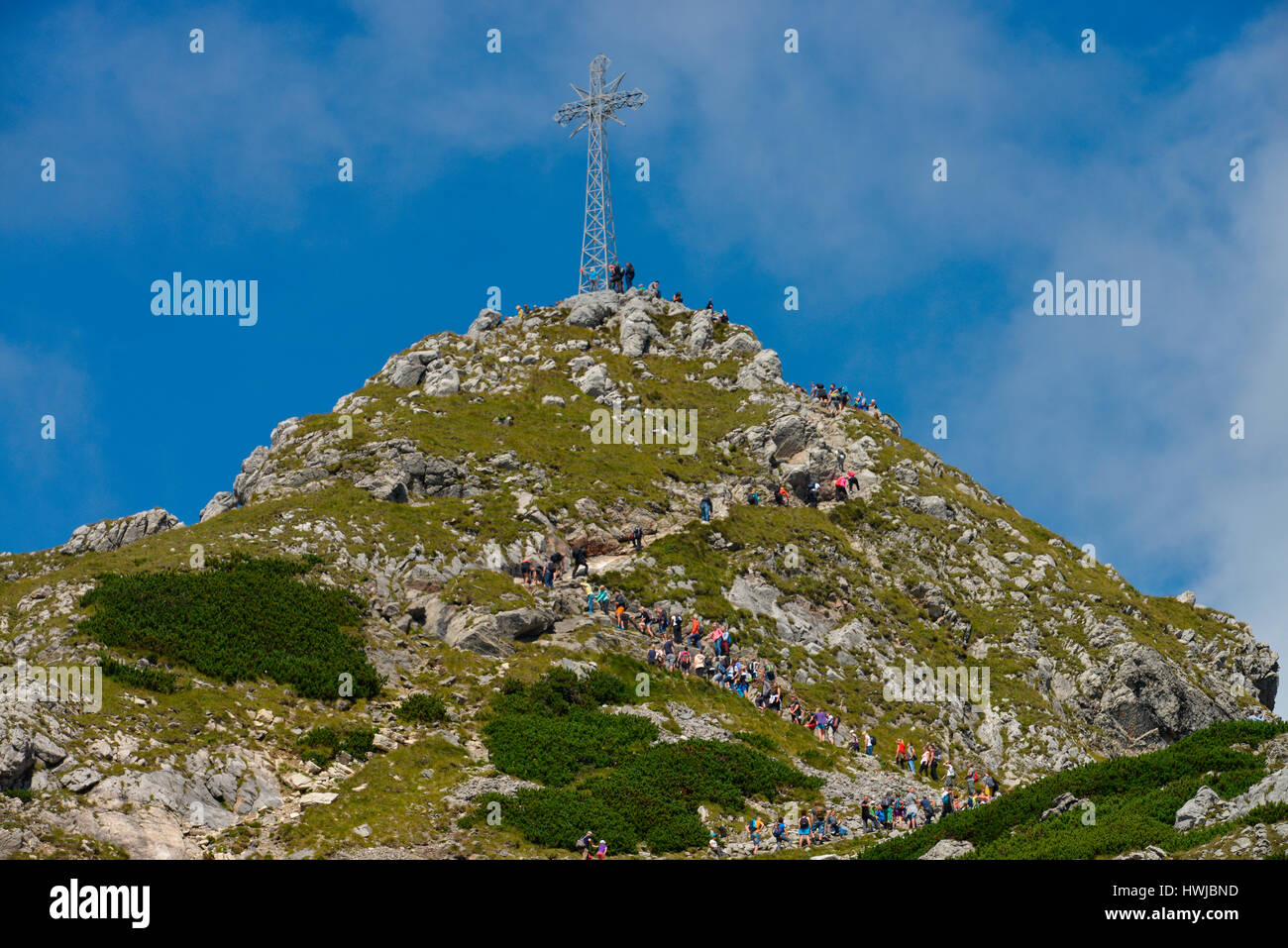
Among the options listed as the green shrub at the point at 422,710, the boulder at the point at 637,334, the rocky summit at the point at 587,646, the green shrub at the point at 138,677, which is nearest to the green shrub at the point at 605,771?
the rocky summit at the point at 587,646

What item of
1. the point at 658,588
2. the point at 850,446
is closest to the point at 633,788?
the point at 658,588

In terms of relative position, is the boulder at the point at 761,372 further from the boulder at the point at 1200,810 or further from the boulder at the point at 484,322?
the boulder at the point at 1200,810

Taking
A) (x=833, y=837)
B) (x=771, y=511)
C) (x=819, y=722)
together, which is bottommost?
(x=833, y=837)

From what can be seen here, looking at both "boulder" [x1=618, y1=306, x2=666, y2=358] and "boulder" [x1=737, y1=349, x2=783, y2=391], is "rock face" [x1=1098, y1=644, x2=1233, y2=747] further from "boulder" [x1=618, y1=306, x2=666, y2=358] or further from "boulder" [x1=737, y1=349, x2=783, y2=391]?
"boulder" [x1=618, y1=306, x2=666, y2=358]

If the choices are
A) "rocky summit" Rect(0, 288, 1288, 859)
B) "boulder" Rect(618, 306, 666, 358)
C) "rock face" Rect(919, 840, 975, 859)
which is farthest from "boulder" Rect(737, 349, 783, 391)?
"rock face" Rect(919, 840, 975, 859)

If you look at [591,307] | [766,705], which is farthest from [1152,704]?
[591,307]
